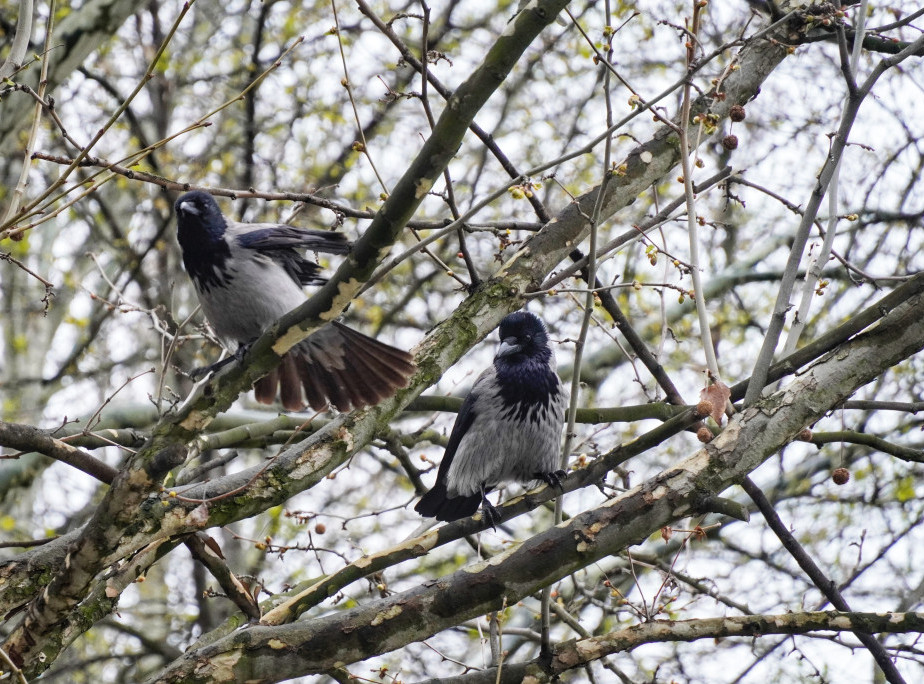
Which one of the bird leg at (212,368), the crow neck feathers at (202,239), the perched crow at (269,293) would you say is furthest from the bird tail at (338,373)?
the crow neck feathers at (202,239)

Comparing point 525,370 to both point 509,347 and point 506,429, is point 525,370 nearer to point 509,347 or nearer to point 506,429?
point 509,347

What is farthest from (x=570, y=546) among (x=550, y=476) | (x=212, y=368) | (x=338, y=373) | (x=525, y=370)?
(x=525, y=370)

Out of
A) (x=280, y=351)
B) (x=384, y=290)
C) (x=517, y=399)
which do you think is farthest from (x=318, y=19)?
(x=280, y=351)

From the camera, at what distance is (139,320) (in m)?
11.4

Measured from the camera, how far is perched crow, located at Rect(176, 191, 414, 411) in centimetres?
464

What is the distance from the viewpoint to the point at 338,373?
466cm

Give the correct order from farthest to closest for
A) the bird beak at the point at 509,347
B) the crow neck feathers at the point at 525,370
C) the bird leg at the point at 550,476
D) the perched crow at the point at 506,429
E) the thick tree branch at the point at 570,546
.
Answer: the bird beak at the point at 509,347, the crow neck feathers at the point at 525,370, the perched crow at the point at 506,429, the bird leg at the point at 550,476, the thick tree branch at the point at 570,546

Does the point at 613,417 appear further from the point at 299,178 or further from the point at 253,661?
the point at 299,178

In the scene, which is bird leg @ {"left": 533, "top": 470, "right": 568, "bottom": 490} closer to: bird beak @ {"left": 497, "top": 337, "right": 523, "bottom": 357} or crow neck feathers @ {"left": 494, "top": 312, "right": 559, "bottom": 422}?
crow neck feathers @ {"left": 494, "top": 312, "right": 559, "bottom": 422}

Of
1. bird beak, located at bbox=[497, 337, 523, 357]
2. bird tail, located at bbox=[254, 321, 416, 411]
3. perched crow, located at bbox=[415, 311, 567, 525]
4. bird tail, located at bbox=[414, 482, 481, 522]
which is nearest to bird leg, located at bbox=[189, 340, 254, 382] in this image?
bird tail, located at bbox=[254, 321, 416, 411]

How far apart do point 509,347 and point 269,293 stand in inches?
60.3

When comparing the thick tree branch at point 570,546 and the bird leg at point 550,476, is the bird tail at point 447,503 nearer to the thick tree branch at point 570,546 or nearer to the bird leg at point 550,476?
the bird leg at point 550,476

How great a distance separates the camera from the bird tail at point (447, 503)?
19.1 ft

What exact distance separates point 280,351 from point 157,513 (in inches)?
28.7
